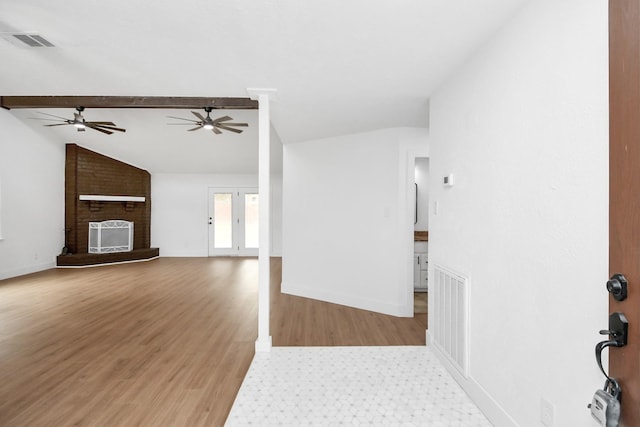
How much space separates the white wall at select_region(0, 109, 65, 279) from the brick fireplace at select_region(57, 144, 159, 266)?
20 centimetres

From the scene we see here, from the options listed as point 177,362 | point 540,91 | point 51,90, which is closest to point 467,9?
point 540,91

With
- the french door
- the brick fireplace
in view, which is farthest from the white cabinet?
the brick fireplace

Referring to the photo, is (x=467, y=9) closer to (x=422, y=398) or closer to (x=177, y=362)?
(x=422, y=398)

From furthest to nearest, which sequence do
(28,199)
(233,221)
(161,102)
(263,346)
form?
(233,221), (28,199), (161,102), (263,346)

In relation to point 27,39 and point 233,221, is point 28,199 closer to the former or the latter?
point 233,221

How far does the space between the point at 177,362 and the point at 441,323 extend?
88.4 inches

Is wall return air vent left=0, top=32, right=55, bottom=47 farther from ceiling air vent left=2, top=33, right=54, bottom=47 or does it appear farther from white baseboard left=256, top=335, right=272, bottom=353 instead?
white baseboard left=256, top=335, right=272, bottom=353

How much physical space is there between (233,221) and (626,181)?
320 inches

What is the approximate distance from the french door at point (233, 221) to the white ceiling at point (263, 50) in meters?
5.24

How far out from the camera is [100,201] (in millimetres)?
7070

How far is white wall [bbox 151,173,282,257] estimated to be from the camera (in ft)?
27.0

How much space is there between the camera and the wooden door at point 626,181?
93cm

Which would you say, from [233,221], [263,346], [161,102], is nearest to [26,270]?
[233,221]

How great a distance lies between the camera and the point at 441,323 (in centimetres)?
249
